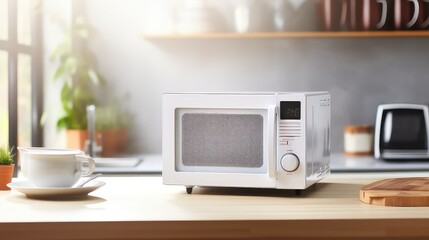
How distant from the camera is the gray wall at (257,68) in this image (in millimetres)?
4598

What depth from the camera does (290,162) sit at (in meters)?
2.04

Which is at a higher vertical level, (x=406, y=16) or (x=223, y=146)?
(x=406, y=16)

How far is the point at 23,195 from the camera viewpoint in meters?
2.09

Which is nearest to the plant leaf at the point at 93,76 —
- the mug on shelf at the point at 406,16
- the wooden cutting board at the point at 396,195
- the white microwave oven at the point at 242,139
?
the mug on shelf at the point at 406,16

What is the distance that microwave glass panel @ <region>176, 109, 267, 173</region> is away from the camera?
6.93 ft

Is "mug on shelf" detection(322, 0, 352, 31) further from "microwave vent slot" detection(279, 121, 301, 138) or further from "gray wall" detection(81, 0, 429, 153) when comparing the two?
"microwave vent slot" detection(279, 121, 301, 138)

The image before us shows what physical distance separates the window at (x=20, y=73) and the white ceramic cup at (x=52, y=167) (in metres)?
1.68

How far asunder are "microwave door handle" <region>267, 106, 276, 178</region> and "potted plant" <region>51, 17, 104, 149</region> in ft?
7.73

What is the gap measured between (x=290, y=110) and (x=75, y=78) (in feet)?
8.65

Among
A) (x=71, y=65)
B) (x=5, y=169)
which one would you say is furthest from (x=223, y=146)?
(x=71, y=65)

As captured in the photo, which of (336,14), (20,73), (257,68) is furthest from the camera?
(257,68)

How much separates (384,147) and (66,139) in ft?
5.55

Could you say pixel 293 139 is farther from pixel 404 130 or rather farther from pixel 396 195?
pixel 404 130

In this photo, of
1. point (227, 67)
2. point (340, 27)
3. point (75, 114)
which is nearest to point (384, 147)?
point (340, 27)
